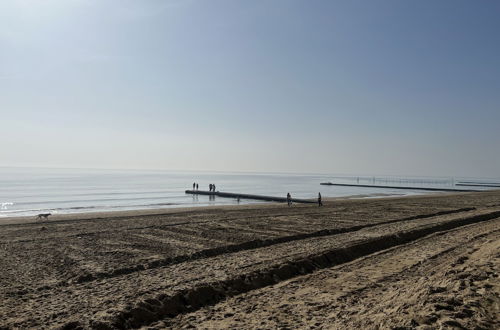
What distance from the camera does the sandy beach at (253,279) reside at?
608 cm

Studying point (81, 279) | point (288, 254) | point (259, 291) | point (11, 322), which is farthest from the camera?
point (288, 254)

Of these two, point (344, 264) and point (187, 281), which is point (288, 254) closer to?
point (344, 264)

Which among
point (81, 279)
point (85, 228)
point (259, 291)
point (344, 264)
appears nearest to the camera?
point (259, 291)

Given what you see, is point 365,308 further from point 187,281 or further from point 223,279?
point 187,281

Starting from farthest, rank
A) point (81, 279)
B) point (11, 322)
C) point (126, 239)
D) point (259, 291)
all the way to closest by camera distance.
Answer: point (126, 239)
point (81, 279)
point (259, 291)
point (11, 322)

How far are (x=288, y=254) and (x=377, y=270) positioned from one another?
268 centimetres

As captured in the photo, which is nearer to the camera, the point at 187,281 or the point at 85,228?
the point at 187,281

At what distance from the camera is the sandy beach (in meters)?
6.08

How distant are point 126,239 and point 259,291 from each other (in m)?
8.19

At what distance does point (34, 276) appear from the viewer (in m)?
8.97

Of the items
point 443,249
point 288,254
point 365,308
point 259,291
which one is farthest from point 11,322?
point 443,249

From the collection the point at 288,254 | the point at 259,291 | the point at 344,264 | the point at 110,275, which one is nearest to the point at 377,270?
the point at 344,264

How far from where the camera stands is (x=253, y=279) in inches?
338

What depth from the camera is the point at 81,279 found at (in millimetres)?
8688
